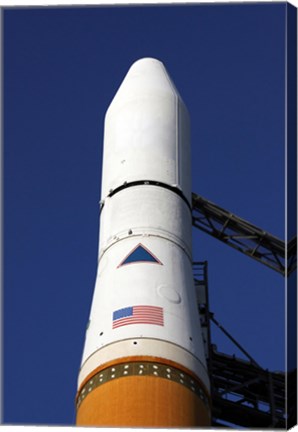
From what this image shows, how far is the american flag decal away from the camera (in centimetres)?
1537

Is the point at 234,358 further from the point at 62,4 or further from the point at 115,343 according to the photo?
the point at 62,4

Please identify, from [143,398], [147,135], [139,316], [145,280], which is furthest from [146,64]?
[143,398]

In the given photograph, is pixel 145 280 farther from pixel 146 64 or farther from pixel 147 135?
pixel 146 64

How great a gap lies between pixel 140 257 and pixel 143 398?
2407 mm

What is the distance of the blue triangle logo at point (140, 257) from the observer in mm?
16219

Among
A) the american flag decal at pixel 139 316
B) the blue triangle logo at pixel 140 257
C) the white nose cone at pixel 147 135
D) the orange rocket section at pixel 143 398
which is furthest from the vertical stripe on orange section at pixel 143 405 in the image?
the white nose cone at pixel 147 135

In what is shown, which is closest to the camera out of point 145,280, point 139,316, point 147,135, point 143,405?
point 143,405

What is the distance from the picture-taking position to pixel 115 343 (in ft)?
50.1

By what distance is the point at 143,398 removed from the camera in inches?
575

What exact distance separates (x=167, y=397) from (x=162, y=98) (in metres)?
5.67

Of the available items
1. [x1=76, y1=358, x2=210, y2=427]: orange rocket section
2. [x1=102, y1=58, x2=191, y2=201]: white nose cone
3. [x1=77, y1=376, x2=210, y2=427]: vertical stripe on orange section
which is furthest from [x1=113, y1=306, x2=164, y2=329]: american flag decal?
[x1=102, y1=58, x2=191, y2=201]: white nose cone

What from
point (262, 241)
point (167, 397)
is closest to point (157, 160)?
point (167, 397)

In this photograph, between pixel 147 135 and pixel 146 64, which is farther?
pixel 146 64

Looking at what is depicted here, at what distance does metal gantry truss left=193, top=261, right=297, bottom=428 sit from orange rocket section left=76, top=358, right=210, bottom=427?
14.9 feet
